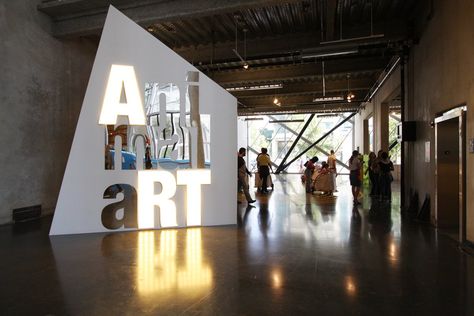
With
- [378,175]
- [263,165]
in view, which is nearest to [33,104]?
[263,165]

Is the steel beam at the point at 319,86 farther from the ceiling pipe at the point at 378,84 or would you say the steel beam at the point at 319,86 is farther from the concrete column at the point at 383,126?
the concrete column at the point at 383,126

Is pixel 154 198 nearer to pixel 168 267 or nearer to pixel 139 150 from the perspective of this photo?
pixel 139 150

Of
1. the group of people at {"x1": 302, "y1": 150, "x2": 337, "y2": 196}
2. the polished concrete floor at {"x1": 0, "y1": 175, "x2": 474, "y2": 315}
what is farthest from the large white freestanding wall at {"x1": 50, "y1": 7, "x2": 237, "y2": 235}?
the group of people at {"x1": 302, "y1": 150, "x2": 337, "y2": 196}

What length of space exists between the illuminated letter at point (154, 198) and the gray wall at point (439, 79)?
469 cm

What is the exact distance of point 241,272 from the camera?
12.4 ft

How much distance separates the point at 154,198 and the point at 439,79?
5504 mm

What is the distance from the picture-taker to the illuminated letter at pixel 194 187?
5969 millimetres

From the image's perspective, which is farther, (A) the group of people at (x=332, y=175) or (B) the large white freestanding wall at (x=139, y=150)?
(A) the group of people at (x=332, y=175)

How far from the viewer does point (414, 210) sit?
7.23 meters

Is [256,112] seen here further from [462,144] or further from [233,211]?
[462,144]

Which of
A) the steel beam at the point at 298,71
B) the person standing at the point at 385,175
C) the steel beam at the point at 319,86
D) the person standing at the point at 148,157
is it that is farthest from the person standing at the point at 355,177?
the steel beam at the point at 319,86

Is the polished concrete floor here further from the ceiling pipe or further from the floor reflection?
the ceiling pipe

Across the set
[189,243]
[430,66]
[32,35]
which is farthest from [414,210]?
[32,35]

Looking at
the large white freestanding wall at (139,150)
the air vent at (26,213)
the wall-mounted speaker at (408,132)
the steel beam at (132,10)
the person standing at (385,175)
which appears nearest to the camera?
the large white freestanding wall at (139,150)
